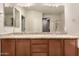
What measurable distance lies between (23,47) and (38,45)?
0.15 m

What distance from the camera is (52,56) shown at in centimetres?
144

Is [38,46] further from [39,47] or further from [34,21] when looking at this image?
[34,21]

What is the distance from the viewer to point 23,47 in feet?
4.82

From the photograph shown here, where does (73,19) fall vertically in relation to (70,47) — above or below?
above

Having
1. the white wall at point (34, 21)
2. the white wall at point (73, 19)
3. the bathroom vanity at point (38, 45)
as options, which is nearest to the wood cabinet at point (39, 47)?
the bathroom vanity at point (38, 45)

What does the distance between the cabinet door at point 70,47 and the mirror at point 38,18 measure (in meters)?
0.13

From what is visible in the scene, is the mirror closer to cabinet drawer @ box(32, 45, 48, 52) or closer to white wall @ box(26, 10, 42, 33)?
white wall @ box(26, 10, 42, 33)

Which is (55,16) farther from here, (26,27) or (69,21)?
(26,27)

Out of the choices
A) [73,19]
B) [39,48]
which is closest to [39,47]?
[39,48]

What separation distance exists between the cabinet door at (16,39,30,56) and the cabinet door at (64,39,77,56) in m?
0.37

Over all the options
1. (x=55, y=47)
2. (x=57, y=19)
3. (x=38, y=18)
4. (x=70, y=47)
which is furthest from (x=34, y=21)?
(x=70, y=47)

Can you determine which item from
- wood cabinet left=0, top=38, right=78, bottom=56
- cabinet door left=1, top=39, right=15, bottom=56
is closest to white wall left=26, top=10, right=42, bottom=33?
wood cabinet left=0, top=38, right=78, bottom=56

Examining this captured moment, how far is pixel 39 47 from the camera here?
4.78ft

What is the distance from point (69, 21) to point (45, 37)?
11.2 inches
